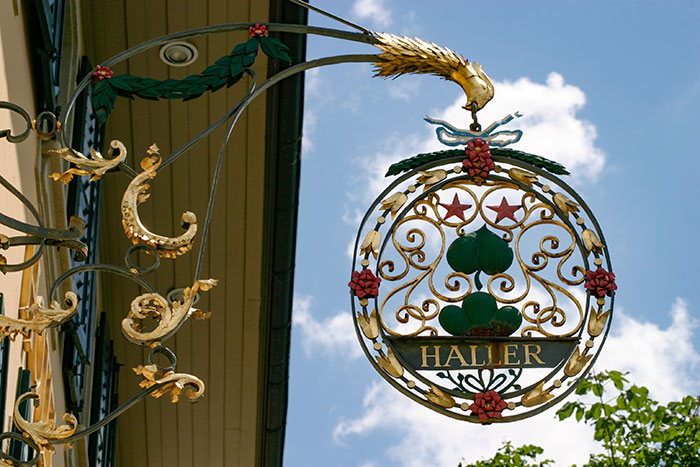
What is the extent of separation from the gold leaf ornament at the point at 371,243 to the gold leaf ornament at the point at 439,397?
2.31ft

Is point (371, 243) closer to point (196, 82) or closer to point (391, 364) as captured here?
point (391, 364)

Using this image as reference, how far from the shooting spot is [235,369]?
1065cm

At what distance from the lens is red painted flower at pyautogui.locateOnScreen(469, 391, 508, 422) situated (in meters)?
4.82

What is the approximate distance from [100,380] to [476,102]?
510 cm

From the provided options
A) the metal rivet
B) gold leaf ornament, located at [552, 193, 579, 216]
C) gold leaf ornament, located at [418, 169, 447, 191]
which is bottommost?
gold leaf ornament, located at [552, 193, 579, 216]

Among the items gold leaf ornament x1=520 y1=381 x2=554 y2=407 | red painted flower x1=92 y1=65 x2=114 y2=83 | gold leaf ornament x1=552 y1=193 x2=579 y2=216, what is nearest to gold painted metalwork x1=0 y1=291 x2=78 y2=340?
red painted flower x1=92 y1=65 x2=114 y2=83

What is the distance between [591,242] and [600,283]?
222 mm

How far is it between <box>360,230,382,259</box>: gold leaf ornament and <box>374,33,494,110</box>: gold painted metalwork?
30.2 inches

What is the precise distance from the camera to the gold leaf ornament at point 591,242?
5188mm

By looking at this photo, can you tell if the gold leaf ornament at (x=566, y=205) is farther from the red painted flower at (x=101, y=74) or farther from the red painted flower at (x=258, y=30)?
the red painted flower at (x=101, y=74)

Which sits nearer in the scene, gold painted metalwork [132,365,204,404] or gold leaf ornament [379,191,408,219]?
gold painted metalwork [132,365,204,404]

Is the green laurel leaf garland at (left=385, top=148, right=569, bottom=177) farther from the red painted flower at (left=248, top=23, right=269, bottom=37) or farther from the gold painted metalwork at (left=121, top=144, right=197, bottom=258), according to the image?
the gold painted metalwork at (left=121, top=144, right=197, bottom=258)

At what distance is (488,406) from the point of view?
15.8 ft

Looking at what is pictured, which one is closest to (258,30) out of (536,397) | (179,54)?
(536,397)
